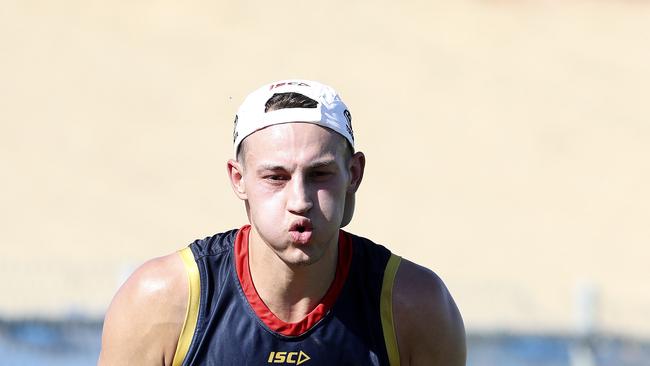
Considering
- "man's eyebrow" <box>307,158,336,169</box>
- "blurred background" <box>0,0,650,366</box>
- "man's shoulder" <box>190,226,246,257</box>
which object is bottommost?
"man's shoulder" <box>190,226,246,257</box>

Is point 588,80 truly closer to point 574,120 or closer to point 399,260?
point 574,120

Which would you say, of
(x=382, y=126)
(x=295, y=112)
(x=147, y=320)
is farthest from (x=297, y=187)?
(x=382, y=126)

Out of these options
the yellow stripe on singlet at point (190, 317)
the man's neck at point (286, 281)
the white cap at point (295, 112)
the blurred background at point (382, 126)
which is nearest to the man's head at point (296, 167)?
the white cap at point (295, 112)

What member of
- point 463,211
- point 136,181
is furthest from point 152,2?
point 463,211

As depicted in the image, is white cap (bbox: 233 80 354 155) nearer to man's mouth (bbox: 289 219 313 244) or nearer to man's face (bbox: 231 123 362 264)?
man's face (bbox: 231 123 362 264)

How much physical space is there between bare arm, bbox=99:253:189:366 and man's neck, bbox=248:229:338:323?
0.21m

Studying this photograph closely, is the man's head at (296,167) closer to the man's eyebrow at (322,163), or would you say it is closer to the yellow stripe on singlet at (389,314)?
the man's eyebrow at (322,163)

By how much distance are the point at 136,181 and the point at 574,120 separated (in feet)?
29.2

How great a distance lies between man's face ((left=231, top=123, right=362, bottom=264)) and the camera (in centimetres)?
340

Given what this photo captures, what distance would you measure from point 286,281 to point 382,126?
2091cm

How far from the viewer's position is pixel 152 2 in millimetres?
29391

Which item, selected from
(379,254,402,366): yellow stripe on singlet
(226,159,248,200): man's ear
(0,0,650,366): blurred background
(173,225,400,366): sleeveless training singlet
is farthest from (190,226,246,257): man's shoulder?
(0,0,650,366): blurred background

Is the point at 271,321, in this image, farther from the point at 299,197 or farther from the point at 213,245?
the point at 299,197

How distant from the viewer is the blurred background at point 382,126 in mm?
19609
